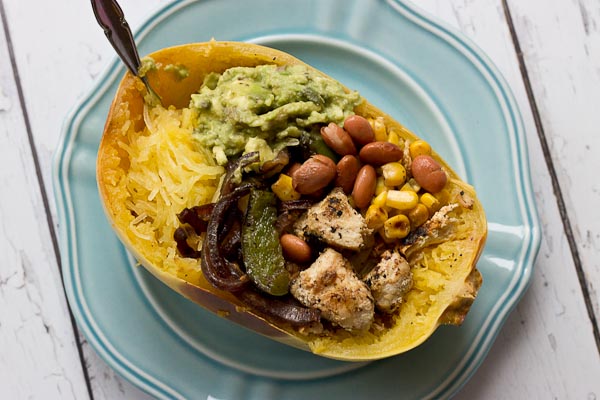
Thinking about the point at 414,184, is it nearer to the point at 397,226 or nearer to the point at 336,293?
the point at 397,226

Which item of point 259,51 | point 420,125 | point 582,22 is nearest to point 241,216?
point 259,51

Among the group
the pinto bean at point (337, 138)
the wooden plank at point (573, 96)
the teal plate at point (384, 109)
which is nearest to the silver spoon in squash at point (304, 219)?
the pinto bean at point (337, 138)

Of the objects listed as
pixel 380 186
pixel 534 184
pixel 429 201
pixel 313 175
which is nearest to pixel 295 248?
pixel 313 175

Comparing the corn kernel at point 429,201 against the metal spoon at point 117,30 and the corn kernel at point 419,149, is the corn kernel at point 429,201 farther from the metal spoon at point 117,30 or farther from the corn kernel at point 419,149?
the metal spoon at point 117,30

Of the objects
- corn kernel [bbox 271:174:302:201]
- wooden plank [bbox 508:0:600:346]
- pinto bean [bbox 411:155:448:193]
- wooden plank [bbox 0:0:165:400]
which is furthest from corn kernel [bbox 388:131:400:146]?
wooden plank [bbox 0:0:165:400]

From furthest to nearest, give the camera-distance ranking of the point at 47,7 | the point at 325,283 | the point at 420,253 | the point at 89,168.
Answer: the point at 47,7, the point at 89,168, the point at 420,253, the point at 325,283

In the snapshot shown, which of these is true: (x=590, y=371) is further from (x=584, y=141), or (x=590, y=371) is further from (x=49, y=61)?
(x=49, y=61)
